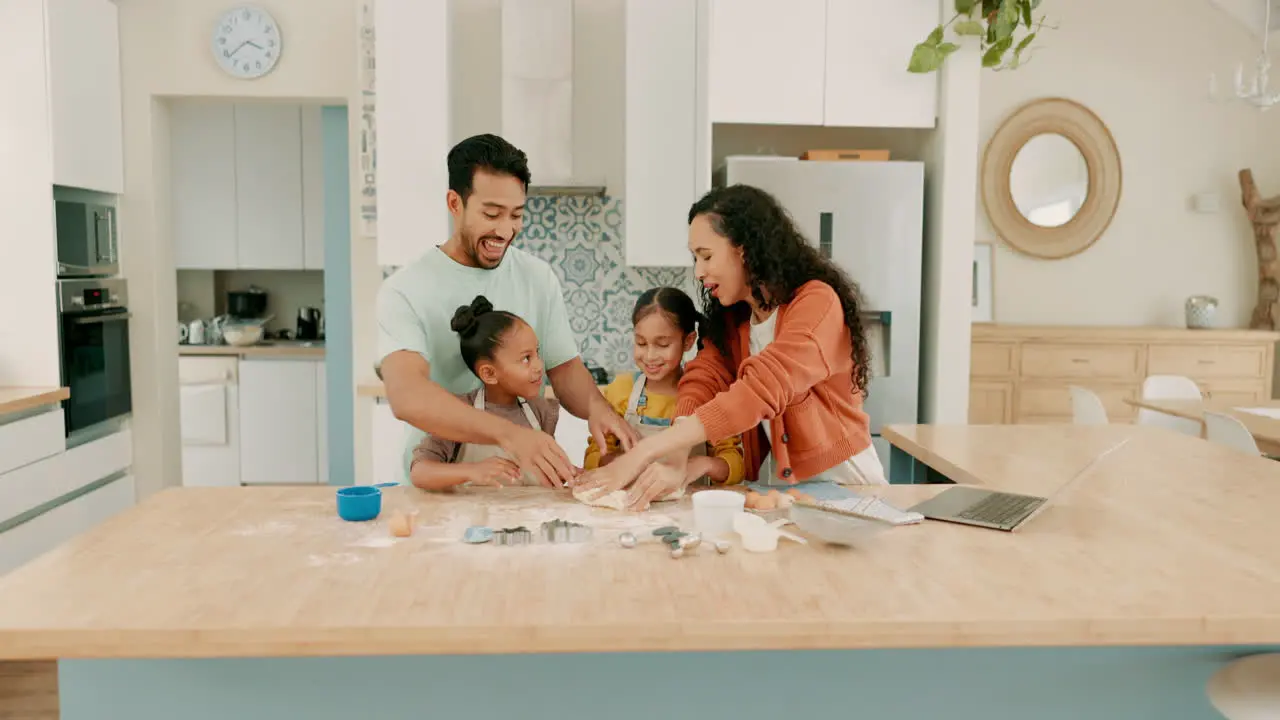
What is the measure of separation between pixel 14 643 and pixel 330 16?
144 inches

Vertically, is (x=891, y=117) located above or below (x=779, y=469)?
above

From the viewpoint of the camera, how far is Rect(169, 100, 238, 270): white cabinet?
5.75 meters

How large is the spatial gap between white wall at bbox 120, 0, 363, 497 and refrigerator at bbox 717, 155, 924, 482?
1.84 metres

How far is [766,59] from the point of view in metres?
3.98

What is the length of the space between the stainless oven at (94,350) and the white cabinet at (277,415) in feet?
3.63

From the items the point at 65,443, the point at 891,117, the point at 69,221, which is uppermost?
the point at 891,117

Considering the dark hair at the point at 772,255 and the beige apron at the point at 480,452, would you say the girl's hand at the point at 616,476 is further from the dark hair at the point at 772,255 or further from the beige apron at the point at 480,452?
Result: the dark hair at the point at 772,255

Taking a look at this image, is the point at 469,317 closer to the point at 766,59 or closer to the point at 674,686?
the point at 674,686

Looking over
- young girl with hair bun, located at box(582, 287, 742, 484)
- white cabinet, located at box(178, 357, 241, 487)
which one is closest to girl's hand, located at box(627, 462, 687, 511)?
young girl with hair bun, located at box(582, 287, 742, 484)

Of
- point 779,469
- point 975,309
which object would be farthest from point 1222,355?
point 779,469

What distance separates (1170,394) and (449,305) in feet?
12.9

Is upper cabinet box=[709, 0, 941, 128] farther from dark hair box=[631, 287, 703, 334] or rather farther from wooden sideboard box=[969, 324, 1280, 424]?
wooden sideboard box=[969, 324, 1280, 424]

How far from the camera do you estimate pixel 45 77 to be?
370cm

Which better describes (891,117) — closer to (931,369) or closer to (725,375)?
(931,369)
